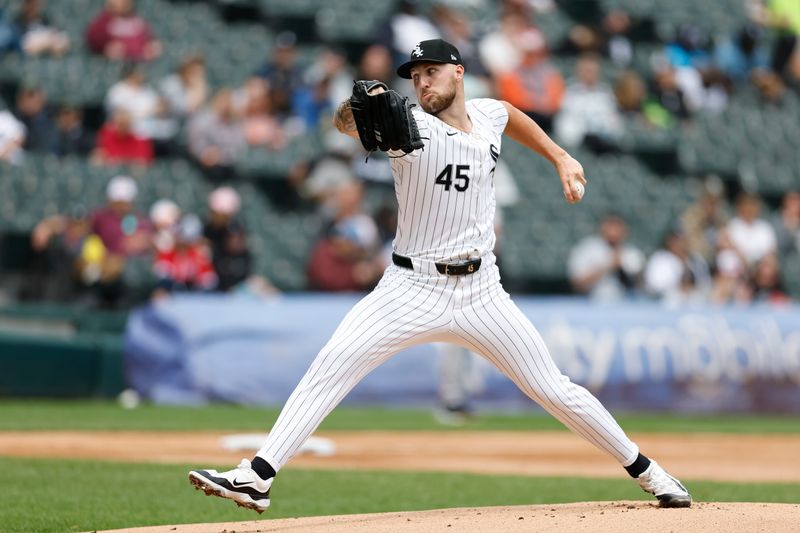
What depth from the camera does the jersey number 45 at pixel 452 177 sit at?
5.12 meters

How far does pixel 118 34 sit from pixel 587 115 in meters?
6.10

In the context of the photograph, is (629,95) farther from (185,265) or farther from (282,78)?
(185,265)

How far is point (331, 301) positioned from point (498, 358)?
7333mm

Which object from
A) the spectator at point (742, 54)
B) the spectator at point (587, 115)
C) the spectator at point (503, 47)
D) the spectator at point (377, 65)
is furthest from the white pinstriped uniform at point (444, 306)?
the spectator at point (742, 54)

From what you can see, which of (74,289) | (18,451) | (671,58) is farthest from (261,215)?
(671,58)

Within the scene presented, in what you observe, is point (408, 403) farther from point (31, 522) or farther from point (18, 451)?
point (31, 522)

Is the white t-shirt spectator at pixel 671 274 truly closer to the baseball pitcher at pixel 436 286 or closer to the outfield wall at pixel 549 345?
the outfield wall at pixel 549 345

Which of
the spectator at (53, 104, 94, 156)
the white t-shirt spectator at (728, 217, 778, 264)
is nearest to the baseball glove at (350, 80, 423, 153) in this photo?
the spectator at (53, 104, 94, 156)

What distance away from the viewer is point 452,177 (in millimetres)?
5137

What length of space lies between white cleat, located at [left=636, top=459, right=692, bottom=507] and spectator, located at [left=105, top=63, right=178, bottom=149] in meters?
9.20

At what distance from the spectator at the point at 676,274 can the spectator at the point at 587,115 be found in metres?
2.67

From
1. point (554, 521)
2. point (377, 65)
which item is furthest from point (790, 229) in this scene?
point (554, 521)

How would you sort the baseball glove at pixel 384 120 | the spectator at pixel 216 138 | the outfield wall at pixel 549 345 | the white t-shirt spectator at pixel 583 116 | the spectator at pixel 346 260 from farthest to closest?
the white t-shirt spectator at pixel 583 116 < the spectator at pixel 216 138 < the spectator at pixel 346 260 < the outfield wall at pixel 549 345 < the baseball glove at pixel 384 120

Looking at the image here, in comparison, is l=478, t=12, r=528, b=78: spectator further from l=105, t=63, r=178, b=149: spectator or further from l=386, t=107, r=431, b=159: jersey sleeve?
l=386, t=107, r=431, b=159: jersey sleeve
